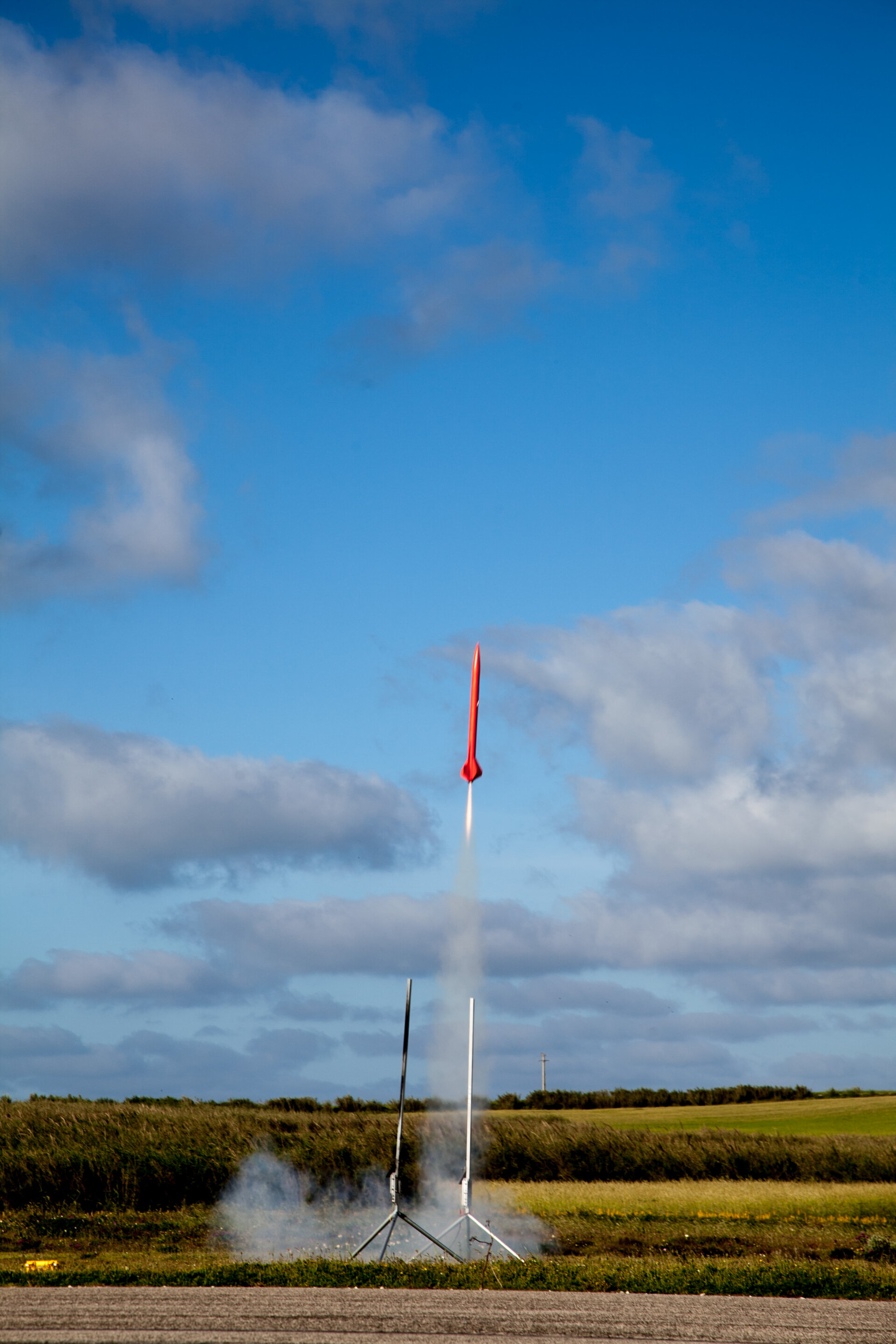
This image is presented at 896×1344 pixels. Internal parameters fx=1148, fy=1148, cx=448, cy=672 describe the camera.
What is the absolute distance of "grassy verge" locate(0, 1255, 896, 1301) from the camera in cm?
1867

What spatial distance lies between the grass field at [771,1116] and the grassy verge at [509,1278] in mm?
39222

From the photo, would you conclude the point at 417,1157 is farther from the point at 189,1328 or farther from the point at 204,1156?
the point at 189,1328

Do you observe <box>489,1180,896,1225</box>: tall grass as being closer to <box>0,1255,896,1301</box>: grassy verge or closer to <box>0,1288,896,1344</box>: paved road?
<box>0,1255,896,1301</box>: grassy verge

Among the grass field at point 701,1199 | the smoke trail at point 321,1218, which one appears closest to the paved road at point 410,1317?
the smoke trail at point 321,1218

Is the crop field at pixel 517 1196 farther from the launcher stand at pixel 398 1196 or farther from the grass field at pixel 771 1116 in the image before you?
the grass field at pixel 771 1116

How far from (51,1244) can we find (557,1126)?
81.9 ft

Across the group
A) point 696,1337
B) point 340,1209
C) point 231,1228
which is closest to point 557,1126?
point 340,1209

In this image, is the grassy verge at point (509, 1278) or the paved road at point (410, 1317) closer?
the paved road at point (410, 1317)

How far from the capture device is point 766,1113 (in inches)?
2876

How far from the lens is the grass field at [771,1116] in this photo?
206 ft

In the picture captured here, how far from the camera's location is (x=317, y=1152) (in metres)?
36.2

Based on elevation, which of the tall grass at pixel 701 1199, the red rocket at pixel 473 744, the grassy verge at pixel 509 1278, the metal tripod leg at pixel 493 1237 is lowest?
the tall grass at pixel 701 1199

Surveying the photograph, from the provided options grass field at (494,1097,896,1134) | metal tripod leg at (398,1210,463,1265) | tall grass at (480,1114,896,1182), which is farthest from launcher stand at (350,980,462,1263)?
grass field at (494,1097,896,1134)

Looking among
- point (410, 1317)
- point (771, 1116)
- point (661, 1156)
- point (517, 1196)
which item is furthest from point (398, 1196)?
point (771, 1116)
